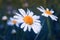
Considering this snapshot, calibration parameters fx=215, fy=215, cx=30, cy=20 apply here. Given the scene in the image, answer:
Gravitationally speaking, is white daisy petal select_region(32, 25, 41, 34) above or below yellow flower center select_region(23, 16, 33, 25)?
below

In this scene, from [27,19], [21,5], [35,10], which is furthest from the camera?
[21,5]

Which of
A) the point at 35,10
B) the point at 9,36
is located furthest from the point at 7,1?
the point at 9,36

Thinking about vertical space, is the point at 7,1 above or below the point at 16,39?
above

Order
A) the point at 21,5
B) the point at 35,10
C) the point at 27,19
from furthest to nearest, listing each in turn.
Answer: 1. the point at 21,5
2. the point at 35,10
3. the point at 27,19

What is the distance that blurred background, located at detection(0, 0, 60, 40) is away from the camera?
26.0 inches

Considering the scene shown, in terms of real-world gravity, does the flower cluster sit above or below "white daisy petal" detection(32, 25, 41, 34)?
above

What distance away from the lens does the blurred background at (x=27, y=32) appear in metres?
0.66

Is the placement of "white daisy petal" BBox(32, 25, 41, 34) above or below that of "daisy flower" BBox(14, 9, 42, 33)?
below

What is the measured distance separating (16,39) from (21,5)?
297 millimetres

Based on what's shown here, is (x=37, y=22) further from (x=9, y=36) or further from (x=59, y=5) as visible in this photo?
(x=59, y=5)

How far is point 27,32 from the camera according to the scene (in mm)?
656

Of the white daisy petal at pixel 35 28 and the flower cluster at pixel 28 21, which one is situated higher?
the flower cluster at pixel 28 21

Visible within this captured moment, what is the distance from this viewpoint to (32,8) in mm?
827

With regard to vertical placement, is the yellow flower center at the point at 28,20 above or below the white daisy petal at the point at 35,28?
above
